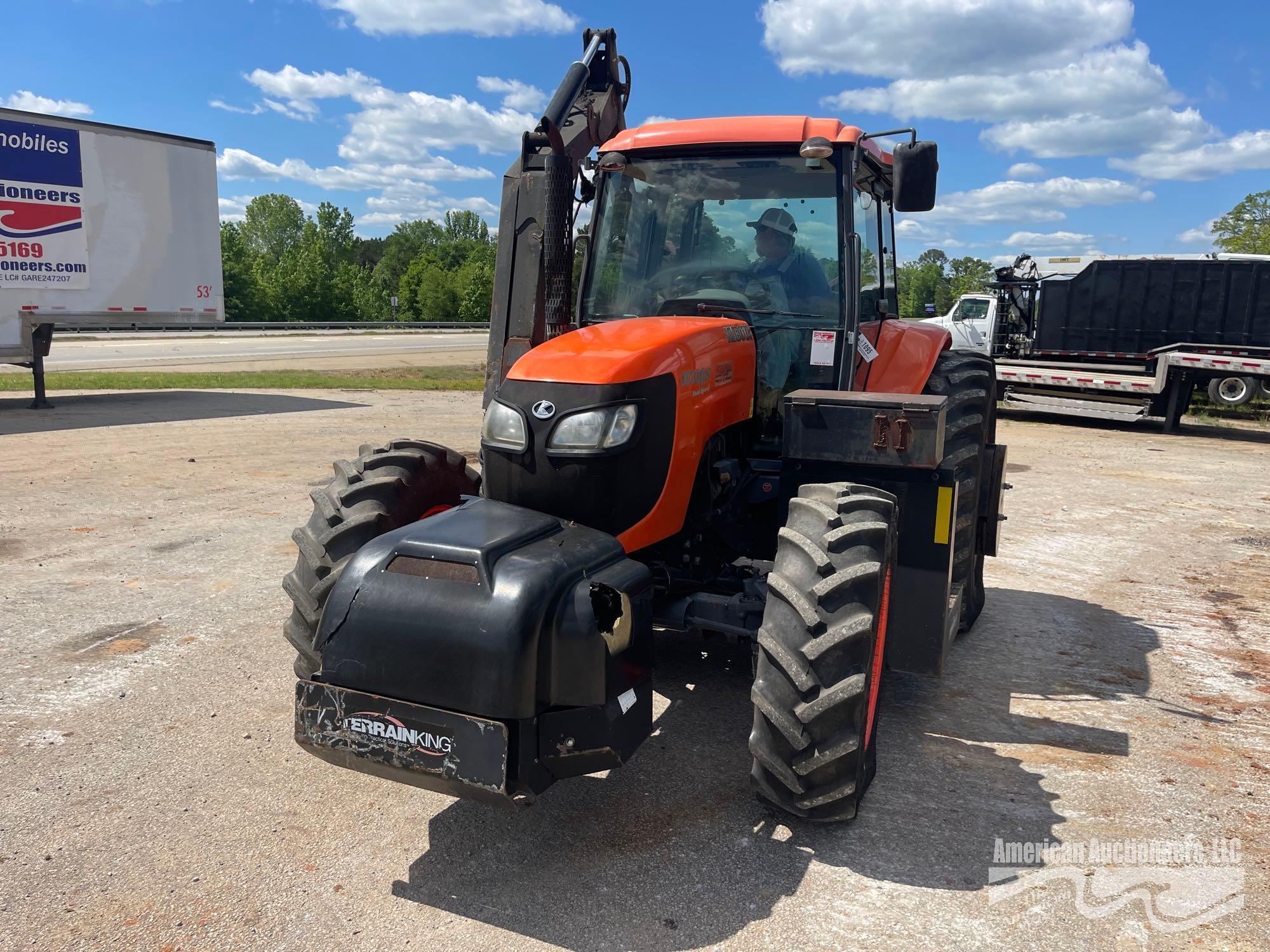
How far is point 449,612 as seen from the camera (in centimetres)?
294

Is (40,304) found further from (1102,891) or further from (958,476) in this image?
(1102,891)

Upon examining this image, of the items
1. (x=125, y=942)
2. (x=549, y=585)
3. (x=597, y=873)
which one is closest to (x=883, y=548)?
(x=549, y=585)

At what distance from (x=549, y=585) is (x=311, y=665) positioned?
1.45m

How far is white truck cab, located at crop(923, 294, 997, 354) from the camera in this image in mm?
19125

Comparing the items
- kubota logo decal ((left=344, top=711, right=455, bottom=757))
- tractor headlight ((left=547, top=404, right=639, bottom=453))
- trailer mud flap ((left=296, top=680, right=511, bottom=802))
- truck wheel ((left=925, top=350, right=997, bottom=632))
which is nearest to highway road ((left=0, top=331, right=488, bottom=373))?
truck wheel ((left=925, top=350, right=997, bottom=632))

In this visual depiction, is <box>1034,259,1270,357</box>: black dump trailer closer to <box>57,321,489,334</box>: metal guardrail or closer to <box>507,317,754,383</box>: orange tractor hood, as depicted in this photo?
<box>507,317,754,383</box>: orange tractor hood

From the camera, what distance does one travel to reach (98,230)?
1475cm

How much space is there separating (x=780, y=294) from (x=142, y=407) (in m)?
13.9

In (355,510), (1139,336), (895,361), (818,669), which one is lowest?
(818,669)

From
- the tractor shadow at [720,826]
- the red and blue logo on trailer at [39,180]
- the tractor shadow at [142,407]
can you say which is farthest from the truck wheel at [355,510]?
the red and blue logo on trailer at [39,180]

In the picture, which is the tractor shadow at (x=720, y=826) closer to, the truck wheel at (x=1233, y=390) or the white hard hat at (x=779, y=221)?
the white hard hat at (x=779, y=221)

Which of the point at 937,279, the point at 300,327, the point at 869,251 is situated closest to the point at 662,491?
the point at 869,251

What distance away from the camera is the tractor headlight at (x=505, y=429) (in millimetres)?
3648

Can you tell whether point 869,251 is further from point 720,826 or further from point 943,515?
point 720,826
